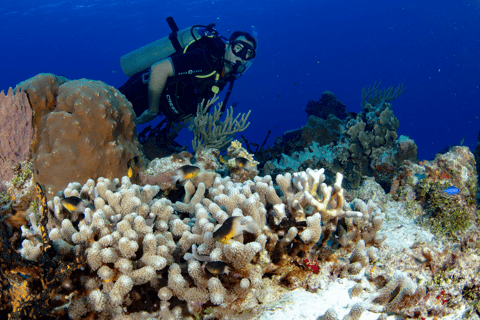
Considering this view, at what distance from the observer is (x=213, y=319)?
1918 mm

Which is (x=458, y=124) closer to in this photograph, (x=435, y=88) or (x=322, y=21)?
(x=435, y=88)

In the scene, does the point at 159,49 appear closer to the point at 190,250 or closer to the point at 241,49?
the point at 241,49

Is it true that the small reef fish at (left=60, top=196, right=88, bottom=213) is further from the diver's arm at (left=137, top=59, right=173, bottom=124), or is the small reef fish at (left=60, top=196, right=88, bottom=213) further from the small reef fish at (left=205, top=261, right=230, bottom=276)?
the diver's arm at (left=137, top=59, right=173, bottom=124)

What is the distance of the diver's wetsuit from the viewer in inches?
255

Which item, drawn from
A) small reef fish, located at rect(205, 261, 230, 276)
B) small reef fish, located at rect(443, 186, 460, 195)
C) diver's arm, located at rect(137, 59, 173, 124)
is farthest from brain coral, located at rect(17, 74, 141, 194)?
small reef fish, located at rect(443, 186, 460, 195)

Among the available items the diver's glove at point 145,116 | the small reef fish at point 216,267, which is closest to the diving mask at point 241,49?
the diver's glove at point 145,116

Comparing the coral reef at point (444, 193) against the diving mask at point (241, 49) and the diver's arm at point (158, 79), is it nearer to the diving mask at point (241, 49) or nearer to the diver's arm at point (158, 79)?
the diving mask at point (241, 49)

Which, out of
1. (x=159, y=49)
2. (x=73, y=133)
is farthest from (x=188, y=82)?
(x=73, y=133)

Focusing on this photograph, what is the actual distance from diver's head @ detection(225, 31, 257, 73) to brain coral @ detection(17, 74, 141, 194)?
135 inches

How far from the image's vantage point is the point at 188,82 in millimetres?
6637

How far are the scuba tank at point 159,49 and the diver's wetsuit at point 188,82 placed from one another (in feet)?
1.58

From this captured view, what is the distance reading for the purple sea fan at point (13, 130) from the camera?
12.6 feet

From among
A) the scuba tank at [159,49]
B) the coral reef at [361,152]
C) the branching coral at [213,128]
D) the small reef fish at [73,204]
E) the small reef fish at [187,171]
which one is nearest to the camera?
the small reef fish at [73,204]

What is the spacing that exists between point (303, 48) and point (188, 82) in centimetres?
11604
